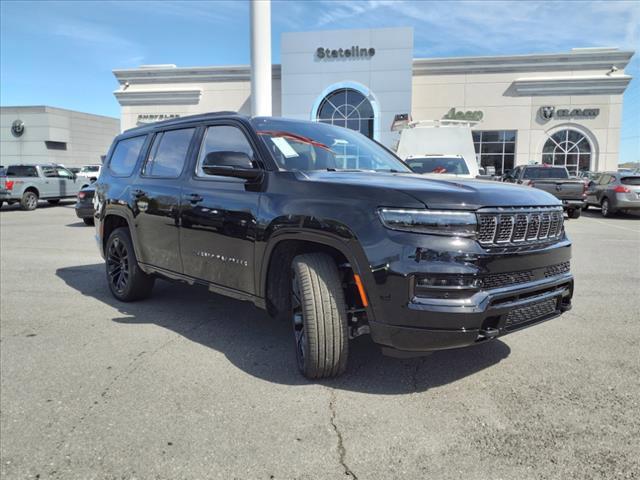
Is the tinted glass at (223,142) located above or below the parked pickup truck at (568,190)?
above

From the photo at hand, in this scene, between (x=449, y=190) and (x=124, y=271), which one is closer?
(x=449, y=190)

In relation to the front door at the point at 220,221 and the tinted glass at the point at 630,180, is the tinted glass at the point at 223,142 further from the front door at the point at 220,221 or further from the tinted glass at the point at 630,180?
the tinted glass at the point at 630,180

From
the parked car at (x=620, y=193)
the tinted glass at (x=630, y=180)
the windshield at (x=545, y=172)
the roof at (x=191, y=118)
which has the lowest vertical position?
the parked car at (x=620, y=193)

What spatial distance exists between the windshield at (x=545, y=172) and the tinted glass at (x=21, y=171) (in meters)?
18.9

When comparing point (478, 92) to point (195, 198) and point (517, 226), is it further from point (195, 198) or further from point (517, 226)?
point (517, 226)

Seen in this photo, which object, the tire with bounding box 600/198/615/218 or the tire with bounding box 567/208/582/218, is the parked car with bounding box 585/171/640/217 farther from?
the tire with bounding box 567/208/582/218

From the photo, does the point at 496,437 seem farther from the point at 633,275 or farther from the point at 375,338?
the point at 633,275

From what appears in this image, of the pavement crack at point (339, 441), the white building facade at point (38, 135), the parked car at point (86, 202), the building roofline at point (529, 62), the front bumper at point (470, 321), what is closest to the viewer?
the pavement crack at point (339, 441)

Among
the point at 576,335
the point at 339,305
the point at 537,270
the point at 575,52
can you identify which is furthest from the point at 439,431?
the point at 575,52

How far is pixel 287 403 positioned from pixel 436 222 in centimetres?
148

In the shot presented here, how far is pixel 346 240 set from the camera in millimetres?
3006

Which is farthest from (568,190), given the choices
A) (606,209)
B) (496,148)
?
(496,148)

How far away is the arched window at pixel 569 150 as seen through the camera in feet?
103

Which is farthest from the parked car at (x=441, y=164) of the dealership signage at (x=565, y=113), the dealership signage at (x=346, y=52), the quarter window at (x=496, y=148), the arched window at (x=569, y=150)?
the arched window at (x=569, y=150)
